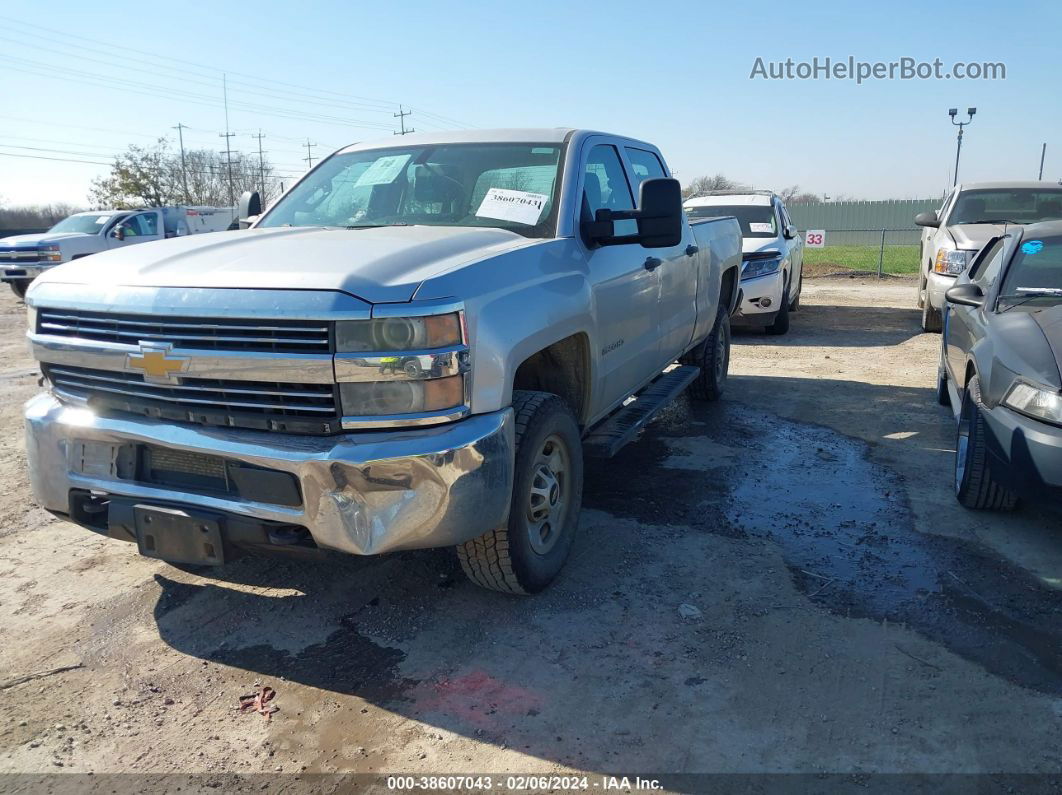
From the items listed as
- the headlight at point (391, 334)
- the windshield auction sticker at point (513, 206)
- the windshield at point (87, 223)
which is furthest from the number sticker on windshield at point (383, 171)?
the windshield at point (87, 223)

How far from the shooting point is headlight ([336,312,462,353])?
2.75 meters

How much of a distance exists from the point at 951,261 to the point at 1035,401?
6.53 meters

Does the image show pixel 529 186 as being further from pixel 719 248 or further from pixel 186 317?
pixel 719 248

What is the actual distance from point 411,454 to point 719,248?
4730 millimetres

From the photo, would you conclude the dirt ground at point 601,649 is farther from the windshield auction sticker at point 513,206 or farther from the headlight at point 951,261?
the headlight at point 951,261

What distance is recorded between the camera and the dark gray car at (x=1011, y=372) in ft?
12.3

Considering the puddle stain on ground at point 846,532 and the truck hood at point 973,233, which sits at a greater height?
the truck hood at point 973,233

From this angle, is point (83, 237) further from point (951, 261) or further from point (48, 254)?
point (951, 261)

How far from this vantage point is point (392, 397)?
111 inches

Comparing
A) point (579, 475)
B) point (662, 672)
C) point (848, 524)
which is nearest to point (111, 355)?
point (579, 475)

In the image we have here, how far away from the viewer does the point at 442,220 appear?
13.5 feet

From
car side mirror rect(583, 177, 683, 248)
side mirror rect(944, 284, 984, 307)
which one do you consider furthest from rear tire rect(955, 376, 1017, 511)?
car side mirror rect(583, 177, 683, 248)

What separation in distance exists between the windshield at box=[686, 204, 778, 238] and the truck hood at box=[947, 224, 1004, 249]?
2308 mm

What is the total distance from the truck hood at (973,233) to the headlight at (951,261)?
0.32ft
